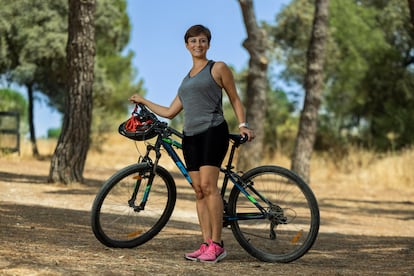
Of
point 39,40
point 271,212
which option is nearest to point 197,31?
point 271,212

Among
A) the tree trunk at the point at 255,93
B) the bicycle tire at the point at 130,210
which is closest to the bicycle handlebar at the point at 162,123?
the bicycle tire at the point at 130,210

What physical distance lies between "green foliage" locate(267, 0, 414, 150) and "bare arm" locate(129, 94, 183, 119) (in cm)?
1878

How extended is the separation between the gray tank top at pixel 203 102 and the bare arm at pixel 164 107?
31cm

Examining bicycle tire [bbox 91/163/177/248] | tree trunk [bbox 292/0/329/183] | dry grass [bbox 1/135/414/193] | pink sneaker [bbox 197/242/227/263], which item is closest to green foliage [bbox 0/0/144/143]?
dry grass [bbox 1/135/414/193]

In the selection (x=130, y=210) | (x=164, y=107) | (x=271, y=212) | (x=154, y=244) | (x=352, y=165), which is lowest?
(x=154, y=244)

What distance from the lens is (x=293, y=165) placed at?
18219mm

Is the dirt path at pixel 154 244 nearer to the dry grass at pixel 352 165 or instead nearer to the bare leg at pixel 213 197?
the bare leg at pixel 213 197

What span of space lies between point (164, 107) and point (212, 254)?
1.27m

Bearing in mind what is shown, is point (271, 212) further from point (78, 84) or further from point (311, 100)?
point (311, 100)

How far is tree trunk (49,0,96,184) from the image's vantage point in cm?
1296

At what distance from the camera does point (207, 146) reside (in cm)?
597

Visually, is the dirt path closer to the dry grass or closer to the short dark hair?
the short dark hair

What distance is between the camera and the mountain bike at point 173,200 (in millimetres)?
6207

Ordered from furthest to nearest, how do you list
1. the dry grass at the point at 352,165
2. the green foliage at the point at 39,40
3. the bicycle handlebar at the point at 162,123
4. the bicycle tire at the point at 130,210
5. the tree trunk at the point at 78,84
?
the green foliage at the point at 39,40 → the dry grass at the point at 352,165 → the tree trunk at the point at 78,84 → the bicycle tire at the point at 130,210 → the bicycle handlebar at the point at 162,123
